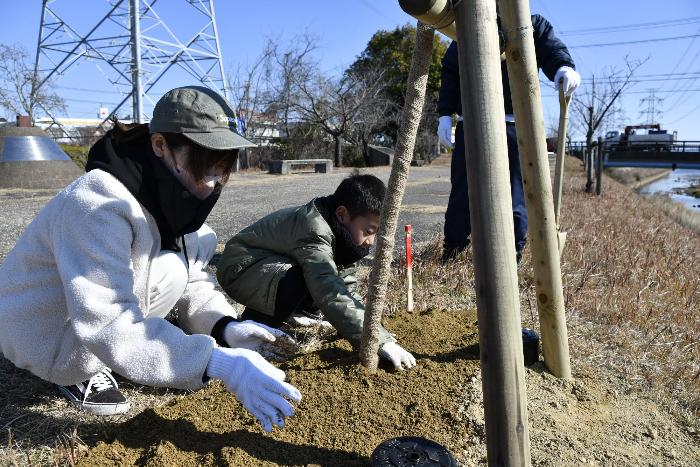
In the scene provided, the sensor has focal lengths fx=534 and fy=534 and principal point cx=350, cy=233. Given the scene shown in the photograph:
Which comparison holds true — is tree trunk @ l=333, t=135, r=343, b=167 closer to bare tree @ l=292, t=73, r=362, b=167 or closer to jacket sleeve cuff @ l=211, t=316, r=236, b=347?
bare tree @ l=292, t=73, r=362, b=167

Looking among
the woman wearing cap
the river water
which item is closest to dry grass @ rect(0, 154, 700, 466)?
the woman wearing cap

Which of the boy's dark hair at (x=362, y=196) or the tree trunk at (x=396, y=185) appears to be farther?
the boy's dark hair at (x=362, y=196)

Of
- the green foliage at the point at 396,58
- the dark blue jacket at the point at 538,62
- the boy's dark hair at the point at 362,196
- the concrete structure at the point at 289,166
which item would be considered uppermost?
the green foliage at the point at 396,58

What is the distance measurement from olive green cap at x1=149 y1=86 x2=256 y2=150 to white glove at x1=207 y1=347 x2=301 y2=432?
607mm

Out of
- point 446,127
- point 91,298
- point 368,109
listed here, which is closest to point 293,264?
point 91,298

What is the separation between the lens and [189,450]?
1.51 meters

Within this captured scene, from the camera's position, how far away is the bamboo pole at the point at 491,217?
1.19 meters

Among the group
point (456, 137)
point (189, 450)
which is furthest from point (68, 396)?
point (456, 137)

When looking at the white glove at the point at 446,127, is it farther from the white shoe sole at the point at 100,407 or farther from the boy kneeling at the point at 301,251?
the white shoe sole at the point at 100,407

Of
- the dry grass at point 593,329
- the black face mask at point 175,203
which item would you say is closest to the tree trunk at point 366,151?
the dry grass at point 593,329

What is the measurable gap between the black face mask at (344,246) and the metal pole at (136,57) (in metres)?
15.1

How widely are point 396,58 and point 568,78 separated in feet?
72.4

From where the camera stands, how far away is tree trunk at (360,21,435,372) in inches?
61.9

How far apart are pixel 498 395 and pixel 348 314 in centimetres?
92
